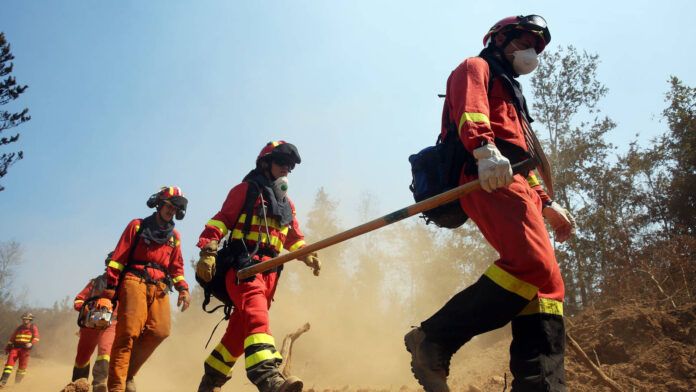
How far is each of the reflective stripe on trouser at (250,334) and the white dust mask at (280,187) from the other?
2.57 ft

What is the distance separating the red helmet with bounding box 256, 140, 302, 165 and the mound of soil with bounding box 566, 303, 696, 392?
365cm

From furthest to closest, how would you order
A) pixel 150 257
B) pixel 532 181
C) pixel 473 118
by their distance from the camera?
pixel 150 257, pixel 532 181, pixel 473 118

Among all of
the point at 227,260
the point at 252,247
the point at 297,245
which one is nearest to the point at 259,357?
the point at 227,260

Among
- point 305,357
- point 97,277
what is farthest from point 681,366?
point 305,357

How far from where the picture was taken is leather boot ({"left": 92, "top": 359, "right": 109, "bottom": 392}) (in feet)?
15.7

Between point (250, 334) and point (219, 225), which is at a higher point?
point (219, 225)

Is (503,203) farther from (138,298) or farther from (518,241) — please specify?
(138,298)

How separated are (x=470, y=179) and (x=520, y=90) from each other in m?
0.76

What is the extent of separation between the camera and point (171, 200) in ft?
19.9

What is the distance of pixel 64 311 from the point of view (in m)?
38.0

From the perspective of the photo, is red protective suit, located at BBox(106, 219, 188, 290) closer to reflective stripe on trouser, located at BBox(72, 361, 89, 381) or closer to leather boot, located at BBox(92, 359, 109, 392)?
leather boot, located at BBox(92, 359, 109, 392)

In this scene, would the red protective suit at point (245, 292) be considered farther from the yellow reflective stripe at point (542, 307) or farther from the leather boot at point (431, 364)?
the yellow reflective stripe at point (542, 307)

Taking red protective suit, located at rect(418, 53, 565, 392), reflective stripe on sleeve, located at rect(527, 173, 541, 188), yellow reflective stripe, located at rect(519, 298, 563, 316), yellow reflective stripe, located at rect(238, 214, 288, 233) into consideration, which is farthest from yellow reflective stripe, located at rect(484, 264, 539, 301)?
yellow reflective stripe, located at rect(238, 214, 288, 233)

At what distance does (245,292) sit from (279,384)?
0.89 metres
